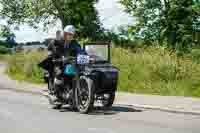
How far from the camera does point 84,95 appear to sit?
13711 mm

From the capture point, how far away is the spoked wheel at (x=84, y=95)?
43.9ft

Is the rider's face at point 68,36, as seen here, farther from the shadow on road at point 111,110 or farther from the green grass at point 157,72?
the green grass at point 157,72

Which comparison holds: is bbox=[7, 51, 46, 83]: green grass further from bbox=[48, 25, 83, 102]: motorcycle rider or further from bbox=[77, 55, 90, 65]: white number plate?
bbox=[77, 55, 90, 65]: white number plate

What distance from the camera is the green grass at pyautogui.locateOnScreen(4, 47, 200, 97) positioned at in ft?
60.0

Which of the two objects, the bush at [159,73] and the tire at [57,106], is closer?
the tire at [57,106]

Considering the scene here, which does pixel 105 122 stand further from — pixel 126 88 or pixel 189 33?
pixel 189 33

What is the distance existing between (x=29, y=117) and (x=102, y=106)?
2278 mm

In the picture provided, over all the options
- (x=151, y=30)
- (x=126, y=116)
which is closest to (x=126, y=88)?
(x=126, y=116)

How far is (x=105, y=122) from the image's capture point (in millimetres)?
12086

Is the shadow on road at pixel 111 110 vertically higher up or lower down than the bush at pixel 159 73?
lower down

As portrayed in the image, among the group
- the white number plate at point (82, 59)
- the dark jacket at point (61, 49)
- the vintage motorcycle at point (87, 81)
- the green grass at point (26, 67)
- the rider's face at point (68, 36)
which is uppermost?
the rider's face at point (68, 36)

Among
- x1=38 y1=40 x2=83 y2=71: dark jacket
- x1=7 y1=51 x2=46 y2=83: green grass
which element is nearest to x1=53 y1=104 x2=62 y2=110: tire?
x1=38 y1=40 x2=83 y2=71: dark jacket

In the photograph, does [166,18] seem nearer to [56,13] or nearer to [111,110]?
[56,13]

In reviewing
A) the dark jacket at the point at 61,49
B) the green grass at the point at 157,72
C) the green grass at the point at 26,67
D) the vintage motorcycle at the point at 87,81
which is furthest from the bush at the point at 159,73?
the green grass at the point at 26,67
